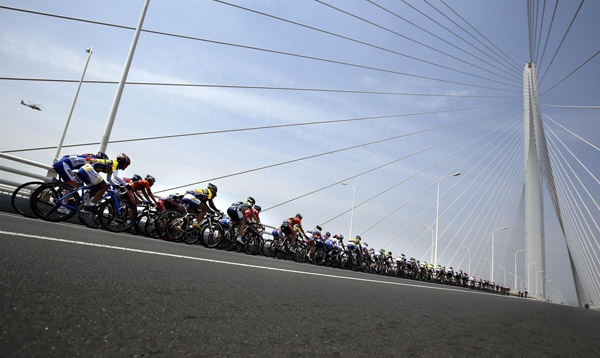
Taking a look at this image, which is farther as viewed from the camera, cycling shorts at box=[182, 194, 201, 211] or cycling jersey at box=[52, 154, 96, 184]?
cycling shorts at box=[182, 194, 201, 211]

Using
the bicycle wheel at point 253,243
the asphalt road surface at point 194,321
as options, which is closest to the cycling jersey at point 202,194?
the bicycle wheel at point 253,243

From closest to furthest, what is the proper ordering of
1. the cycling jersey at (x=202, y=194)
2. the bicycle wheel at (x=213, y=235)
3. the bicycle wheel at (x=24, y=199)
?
the bicycle wheel at (x=24, y=199) → the cycling jersey at (x=202, y=194) → the bicycle wheel at (x=213, y=235)

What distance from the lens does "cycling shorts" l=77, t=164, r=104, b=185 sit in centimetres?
722

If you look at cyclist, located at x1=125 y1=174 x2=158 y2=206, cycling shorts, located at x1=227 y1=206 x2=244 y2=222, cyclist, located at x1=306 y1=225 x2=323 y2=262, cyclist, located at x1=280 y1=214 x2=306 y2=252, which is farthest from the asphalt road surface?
cyclist, located at x1=306 y1=225 x2=323 y2=262

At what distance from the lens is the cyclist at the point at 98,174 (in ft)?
23.9

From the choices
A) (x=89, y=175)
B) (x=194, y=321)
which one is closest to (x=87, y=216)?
(x=89, y=175)

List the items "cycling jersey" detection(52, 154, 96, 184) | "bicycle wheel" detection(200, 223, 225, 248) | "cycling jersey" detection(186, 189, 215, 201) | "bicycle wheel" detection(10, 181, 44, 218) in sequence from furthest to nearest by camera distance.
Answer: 1. "bicycle wheel" detection(200, 223, 225, 248)
2. "cycling jersey" detection(186, 189, 215, 201)
3. "cycling jersey" detection(52, 154, 96, 184)
4. "bicycle wheel" detection(10, 181, 44, 218)

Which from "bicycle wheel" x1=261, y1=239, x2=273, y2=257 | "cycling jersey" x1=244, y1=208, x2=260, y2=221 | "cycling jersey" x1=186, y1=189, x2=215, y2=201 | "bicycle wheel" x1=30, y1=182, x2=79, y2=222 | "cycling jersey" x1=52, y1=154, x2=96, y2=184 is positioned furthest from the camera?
"bicycle wheel" x1=261, y1=239, x2=273, y2=257

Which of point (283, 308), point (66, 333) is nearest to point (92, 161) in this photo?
point (283, 308)

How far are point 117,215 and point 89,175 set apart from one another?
1205mm

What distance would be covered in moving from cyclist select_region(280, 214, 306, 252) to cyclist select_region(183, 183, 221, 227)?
152 inches

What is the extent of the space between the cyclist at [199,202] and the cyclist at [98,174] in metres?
2.05

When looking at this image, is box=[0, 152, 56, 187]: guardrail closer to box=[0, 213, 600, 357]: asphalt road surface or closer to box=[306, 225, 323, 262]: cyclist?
box=[0, 213, 600, 357]: asphalt road surface

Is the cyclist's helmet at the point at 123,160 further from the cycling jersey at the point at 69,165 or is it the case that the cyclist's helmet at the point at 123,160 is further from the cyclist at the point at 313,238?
the cyclist at the point at 313,238
